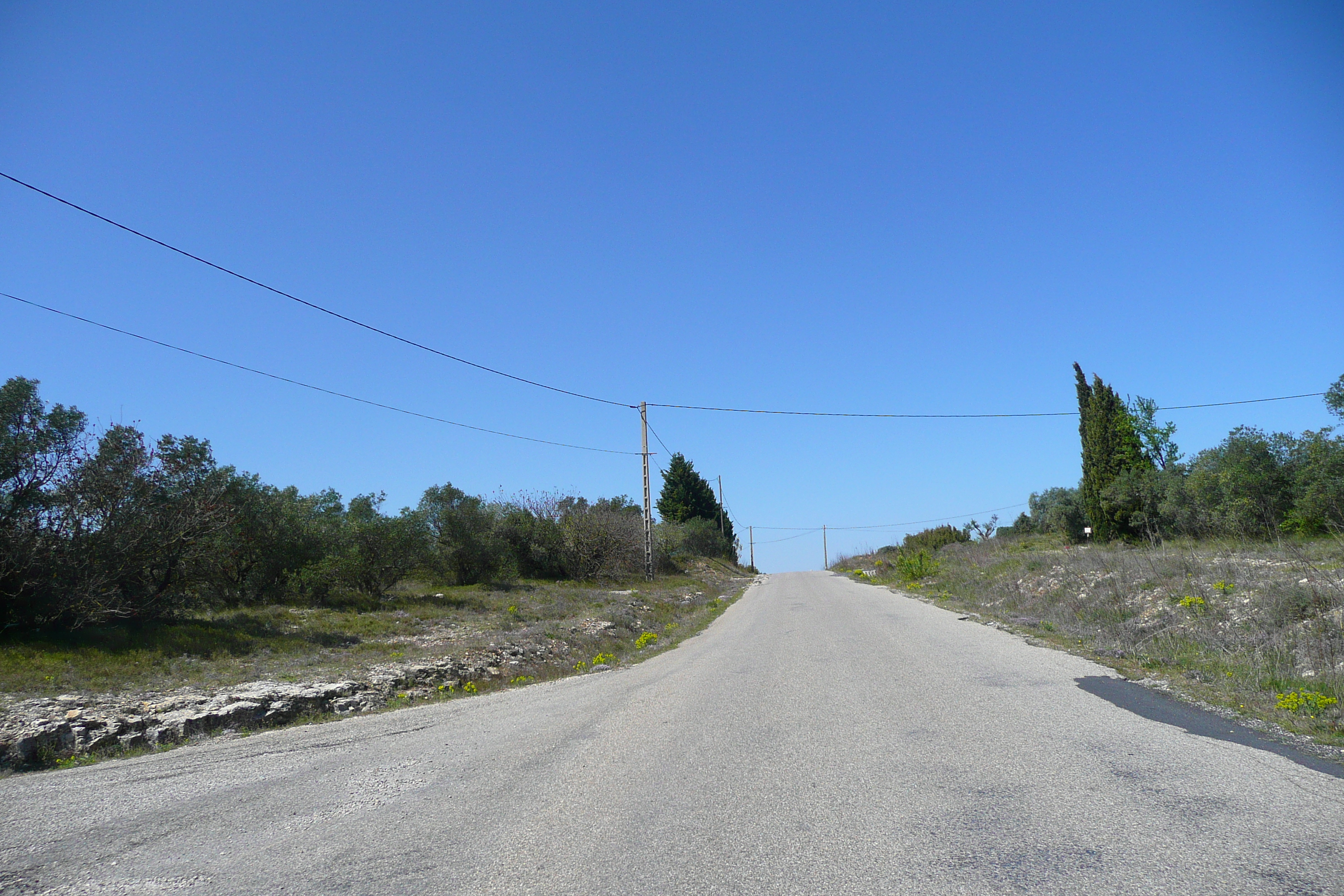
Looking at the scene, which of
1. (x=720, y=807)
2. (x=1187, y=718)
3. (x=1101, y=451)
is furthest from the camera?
(x=1101, y=451)

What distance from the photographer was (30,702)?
919 centimetres

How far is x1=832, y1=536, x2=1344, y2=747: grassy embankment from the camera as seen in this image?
7195mm

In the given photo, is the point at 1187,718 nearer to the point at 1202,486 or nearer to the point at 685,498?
the point at 1202,486

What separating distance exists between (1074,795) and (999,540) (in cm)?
4750

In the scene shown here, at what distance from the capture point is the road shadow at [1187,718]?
5.11m

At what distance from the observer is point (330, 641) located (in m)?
17.2

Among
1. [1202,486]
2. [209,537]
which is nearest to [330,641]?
[209,537]

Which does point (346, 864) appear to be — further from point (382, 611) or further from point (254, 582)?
point (254, 582)

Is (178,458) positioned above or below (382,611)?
above

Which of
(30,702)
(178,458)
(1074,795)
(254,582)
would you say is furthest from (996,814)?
(254,582)

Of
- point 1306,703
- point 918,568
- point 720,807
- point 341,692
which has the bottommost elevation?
point 341,692

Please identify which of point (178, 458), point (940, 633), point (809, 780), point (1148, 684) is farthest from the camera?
point (178, 458)

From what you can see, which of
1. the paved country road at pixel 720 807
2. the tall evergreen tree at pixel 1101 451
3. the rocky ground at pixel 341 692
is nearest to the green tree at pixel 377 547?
the rocky ground at pixel 341 692

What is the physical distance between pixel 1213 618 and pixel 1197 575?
2893mm
